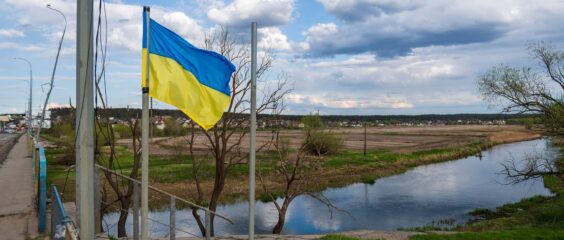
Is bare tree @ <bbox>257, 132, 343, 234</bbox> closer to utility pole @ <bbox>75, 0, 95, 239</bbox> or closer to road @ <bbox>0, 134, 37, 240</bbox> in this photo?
road @ <bbox>0, 134, 37, 240</bbox>

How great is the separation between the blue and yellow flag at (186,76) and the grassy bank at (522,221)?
811 cm

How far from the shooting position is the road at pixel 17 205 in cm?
1113

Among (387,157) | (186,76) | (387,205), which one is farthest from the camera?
(387,157)

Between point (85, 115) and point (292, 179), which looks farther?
point (292, 179)

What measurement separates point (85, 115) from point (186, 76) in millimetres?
1172

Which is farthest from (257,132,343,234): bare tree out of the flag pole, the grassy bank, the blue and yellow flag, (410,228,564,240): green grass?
the flag pole

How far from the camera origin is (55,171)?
32.2 m

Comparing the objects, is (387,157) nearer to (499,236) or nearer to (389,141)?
(389,141)

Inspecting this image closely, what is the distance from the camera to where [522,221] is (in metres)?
18.5

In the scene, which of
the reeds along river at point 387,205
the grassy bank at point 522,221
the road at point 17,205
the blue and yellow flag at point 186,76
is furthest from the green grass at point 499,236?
the road at point 17,205

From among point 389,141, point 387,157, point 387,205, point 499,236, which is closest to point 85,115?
point 499,236

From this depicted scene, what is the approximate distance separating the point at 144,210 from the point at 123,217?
32.6 feet

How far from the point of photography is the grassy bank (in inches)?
511

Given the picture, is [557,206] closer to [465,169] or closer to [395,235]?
[395,235]
